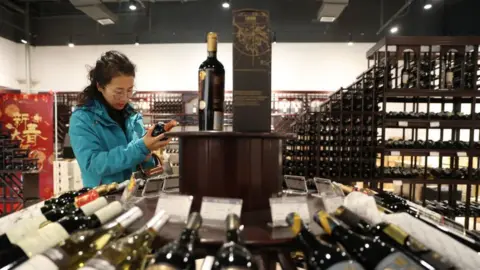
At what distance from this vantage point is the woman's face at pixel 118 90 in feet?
5.51

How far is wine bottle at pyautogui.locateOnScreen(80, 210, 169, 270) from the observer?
0.69m

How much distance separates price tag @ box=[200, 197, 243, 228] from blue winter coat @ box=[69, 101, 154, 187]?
0.68 m

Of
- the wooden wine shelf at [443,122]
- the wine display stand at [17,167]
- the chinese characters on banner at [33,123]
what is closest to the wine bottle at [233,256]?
the wooden wine shelf at [443,122]

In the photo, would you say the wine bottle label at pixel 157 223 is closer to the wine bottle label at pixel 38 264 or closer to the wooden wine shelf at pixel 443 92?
the wine bottle label at pixel 38 264

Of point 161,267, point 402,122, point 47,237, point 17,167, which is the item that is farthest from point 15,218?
point 17,167

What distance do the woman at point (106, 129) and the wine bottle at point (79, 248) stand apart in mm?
699

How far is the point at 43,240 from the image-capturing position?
28.4 inches

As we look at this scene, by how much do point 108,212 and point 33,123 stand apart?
4.91 m

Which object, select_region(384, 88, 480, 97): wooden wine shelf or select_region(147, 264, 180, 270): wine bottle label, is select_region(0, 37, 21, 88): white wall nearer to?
select_region(384, 88, 480, 97): wooden wine shelf

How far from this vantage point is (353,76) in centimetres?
775

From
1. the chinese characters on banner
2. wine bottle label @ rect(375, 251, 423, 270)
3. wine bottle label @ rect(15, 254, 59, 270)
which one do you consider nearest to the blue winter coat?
wine bottle label @ rect(15, 254, 59, 270)

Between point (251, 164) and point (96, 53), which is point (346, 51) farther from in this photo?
point (251, 164)

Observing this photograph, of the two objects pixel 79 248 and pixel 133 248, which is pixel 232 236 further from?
pixel 79 248

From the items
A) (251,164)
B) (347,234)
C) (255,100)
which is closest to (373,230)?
(347,234)
